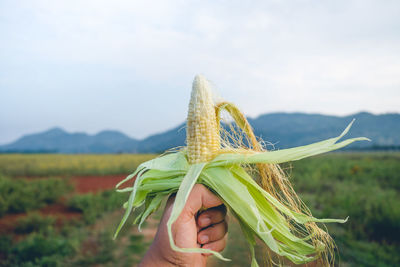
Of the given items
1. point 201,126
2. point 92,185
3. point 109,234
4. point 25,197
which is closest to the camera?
point 201,126

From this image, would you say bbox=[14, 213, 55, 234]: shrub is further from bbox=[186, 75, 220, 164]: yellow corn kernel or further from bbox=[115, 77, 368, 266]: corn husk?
bbox=[186, 75, 220, 164]: yellow corn kernel

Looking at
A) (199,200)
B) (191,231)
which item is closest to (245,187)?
(199,200)

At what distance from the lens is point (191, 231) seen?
1.96m

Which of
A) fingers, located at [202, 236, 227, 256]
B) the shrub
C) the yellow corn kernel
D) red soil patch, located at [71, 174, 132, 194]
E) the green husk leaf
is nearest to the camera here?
the green husk leaf

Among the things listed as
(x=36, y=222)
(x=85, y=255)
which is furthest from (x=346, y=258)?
(x=36, y=222)

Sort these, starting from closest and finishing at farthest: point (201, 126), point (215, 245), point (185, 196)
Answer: point (185, 196) < point (201, 126) < point (215, 245)

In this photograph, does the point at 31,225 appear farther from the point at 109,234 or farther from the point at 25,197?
the point at 25,197

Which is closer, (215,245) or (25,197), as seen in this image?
(215,245)

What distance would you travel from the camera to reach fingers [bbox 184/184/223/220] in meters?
1.97

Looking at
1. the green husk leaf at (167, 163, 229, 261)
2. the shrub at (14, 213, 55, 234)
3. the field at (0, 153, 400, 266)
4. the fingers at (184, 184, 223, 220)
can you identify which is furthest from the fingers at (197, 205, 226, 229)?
the shrub at (14, 213, 55, 234)

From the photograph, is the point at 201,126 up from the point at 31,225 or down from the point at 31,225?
up

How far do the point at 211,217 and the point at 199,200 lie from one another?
278 mm

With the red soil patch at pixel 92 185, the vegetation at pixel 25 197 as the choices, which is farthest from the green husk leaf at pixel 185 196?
the red soil patch at pixel 92 185

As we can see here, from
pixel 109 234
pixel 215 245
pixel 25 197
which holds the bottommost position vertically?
pixel 109 234
